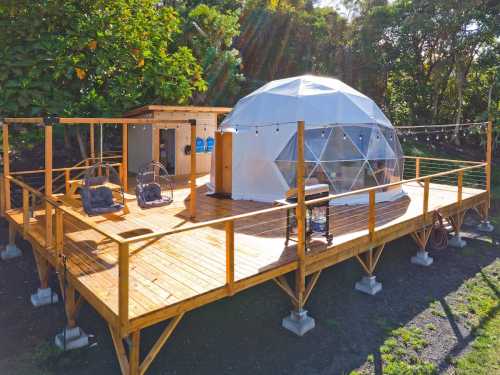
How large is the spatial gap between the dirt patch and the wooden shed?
654cm

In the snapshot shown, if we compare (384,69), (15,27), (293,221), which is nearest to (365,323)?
(293,221)

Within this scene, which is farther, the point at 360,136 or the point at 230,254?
the point at 360,136

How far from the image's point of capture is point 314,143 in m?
9.05

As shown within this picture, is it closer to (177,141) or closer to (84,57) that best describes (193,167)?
(84,57)

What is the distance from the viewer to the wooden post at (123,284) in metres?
3.81

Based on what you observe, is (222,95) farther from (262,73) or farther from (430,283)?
(430,283)

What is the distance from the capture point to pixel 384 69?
21.7 meters

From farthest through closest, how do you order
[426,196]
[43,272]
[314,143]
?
[314,143] → [426,196] → [43,272]

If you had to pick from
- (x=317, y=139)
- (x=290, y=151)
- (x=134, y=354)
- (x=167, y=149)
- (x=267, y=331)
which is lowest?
(x=267, y=331)

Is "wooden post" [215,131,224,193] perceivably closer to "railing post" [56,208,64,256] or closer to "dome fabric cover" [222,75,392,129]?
"dome fabric cover" [222,75,392,129]

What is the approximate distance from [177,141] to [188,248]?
26.5 ft

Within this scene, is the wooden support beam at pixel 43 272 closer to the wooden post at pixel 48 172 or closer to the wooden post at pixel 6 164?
the wooden post at pixel 48 172

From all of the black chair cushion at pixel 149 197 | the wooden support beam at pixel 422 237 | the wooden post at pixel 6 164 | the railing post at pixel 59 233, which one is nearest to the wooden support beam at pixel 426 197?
the wooden support beam at pixel 422 237

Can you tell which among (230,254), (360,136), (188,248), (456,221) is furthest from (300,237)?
(456,221)
